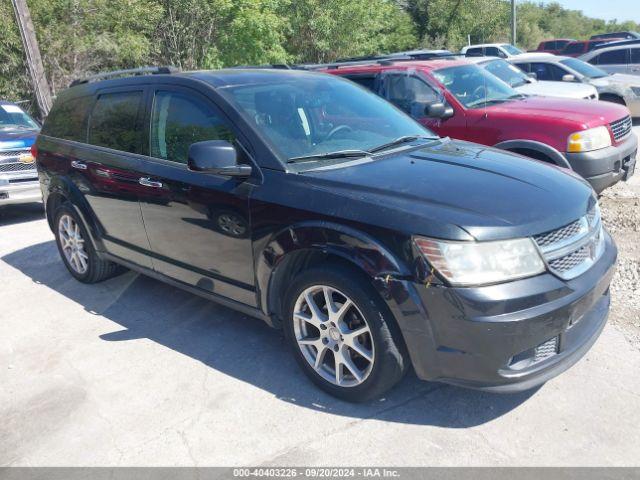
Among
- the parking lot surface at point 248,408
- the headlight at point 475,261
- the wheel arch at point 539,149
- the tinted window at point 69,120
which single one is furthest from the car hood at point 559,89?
the headlight at point 475,261

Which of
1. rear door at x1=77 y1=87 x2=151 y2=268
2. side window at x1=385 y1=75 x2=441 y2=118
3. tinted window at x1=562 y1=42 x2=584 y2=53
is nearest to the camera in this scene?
rear door at x1=77 y1=87 x2=151 y2=268

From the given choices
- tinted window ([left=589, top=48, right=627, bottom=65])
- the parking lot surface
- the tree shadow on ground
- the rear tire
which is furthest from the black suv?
tinted window ([left=589, top=48, right=627, bottom=65])

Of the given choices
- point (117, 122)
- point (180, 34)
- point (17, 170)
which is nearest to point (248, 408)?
point (117, 122)

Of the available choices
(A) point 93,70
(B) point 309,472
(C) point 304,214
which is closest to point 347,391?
(B) point 309,472

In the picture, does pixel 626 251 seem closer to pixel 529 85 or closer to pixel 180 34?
pixel 529 85

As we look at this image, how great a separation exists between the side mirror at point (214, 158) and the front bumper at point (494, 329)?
133cm

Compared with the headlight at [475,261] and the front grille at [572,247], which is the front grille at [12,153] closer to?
the headlight at [475,261]

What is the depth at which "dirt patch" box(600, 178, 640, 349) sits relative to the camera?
427cm

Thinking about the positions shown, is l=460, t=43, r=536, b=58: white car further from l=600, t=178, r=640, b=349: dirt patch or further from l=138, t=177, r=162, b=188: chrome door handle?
l=138, t=177, r=162, b=188: chrome door handle

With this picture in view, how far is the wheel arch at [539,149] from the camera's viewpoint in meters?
6.18

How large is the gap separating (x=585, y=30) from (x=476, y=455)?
208 feet

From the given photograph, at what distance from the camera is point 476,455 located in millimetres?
2980

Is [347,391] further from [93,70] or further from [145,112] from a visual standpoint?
[93,70]

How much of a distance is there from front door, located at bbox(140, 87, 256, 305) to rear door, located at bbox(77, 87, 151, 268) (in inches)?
6.2
